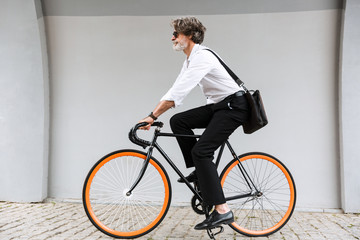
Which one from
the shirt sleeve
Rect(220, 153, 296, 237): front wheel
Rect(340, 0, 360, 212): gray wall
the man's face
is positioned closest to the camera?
the shirt sleeve

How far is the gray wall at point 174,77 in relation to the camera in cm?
544

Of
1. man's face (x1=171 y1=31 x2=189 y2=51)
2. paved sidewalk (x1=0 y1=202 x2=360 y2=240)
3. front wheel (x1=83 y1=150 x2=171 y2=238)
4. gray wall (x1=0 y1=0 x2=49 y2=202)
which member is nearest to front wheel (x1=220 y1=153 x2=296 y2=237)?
paved sidewalk (x1=0 y1=202 x2=360 y2=240)

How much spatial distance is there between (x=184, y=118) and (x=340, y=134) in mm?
2649

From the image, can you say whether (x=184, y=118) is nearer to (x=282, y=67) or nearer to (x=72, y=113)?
(x=282, y=67)

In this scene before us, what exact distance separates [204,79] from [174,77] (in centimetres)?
203

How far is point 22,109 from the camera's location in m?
5.80

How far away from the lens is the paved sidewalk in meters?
3.97

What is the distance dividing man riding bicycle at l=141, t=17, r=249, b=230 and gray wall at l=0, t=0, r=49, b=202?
9.30ft

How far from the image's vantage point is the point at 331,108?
5.43m

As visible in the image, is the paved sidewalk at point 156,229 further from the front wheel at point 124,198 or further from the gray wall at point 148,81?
the gray wall at point 148,81

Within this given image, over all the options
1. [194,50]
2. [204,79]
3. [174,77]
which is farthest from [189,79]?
[174,77]

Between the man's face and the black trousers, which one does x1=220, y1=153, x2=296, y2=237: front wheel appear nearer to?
the black trousers

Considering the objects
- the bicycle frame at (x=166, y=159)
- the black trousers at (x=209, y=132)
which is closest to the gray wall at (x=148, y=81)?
the bicycle frame at (x=166, y=159)

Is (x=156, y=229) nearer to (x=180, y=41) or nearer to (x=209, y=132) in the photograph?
(x=209, y=132)
